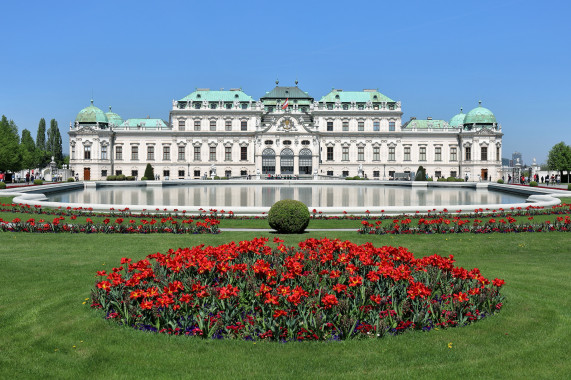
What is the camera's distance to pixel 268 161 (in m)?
81.6

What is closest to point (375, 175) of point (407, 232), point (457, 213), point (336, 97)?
point (336, 97)

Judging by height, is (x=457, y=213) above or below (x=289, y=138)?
below

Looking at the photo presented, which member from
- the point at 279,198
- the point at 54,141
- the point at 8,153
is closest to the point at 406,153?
the point at 279,198

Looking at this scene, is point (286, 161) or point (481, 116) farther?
point (481, 116)

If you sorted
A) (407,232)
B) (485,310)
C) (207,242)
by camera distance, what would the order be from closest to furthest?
(485,310) → (207,242) → (407,232)

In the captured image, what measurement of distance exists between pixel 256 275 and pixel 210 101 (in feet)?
254

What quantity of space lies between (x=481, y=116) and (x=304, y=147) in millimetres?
31797

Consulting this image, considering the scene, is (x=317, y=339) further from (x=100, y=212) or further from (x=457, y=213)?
(x=100, y=212)

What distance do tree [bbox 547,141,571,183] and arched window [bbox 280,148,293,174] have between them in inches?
1791

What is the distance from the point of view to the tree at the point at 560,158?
281 ft

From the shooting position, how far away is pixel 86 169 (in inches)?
3194

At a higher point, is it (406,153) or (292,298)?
(406,153)

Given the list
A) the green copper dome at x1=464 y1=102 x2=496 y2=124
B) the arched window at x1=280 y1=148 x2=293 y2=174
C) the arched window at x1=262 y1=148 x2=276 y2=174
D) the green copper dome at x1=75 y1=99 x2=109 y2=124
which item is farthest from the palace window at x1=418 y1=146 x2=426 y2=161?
the green copper dome at x1=75 y1=99 x2=109 y2=124

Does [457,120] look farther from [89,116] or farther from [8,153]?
[8,153]
